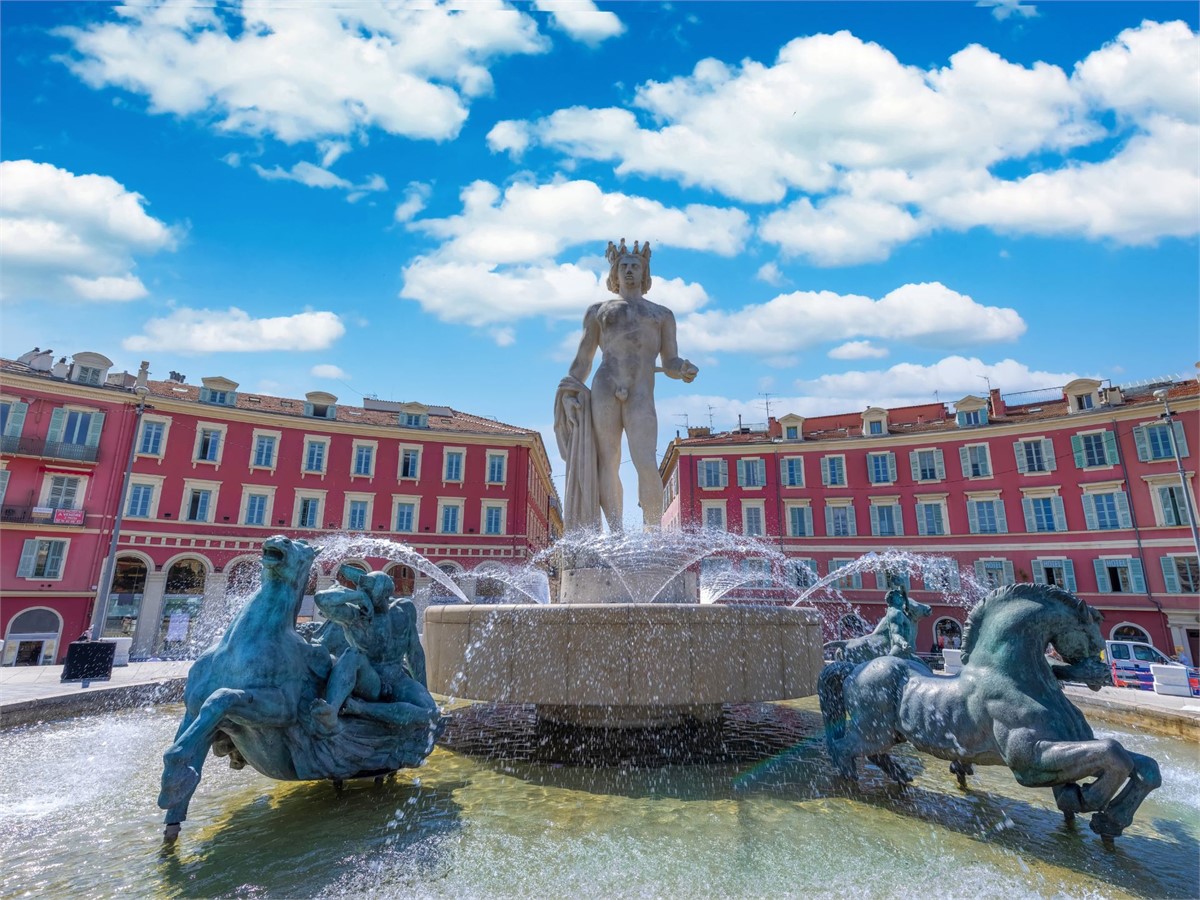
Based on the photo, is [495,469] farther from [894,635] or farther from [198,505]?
[894,635]

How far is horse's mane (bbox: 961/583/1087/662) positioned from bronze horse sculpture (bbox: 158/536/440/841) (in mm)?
3645

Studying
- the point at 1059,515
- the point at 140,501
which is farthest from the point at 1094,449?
the point at 140,501

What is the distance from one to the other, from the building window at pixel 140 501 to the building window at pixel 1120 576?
1732 inches

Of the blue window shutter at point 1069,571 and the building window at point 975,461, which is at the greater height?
the building window at point 975,461

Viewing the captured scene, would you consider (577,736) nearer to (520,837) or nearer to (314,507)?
(520,837)

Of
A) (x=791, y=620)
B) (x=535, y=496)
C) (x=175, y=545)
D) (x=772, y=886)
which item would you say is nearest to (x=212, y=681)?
(x=772, y=886)

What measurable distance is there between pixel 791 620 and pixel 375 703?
353 cm

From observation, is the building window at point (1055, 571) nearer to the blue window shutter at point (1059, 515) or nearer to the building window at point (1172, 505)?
the blue window shutter at point (1059, 515)

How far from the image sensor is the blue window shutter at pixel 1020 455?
108 feet

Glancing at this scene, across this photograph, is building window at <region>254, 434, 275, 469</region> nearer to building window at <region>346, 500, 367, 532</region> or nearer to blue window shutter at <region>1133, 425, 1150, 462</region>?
building window at <region>346, 500, 367, 532</region>

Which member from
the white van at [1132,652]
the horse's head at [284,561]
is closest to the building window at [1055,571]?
the white van at [1132,652]

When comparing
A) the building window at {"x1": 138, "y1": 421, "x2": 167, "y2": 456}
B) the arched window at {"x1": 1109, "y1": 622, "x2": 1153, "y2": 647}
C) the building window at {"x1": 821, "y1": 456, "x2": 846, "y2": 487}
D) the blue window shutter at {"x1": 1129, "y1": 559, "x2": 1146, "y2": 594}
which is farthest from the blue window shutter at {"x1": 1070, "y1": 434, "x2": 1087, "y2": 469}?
the building window at {"x1": 138, "y1": 421, "x2": 167, "y2": 456}

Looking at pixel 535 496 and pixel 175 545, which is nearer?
pixel 175 545

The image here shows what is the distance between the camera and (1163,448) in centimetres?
2966
